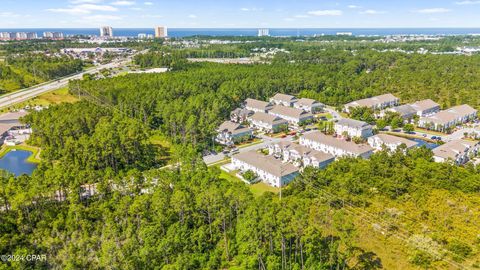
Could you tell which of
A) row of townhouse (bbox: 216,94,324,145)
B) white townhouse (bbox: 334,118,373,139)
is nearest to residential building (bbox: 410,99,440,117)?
white townhouse (bbox: 334,118,373,139)

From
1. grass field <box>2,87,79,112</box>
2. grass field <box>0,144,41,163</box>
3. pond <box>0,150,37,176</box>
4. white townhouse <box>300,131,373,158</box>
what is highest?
grass field <box>2,87,79,112</box>

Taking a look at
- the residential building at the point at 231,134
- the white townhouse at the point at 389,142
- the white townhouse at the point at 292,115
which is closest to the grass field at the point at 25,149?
the residential building at the point at 231,134

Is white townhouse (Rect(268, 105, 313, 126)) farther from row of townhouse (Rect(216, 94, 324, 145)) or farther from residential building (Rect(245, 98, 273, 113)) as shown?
residential building (Rect(245, 98, 273, 113))

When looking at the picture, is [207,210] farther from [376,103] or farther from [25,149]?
[376,103]

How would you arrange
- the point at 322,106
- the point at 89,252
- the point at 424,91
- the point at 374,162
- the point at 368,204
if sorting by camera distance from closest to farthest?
the point at 89,252 < the point at 368,204 < the point at 374,162 < the point at 322,106 < the point at 424,91

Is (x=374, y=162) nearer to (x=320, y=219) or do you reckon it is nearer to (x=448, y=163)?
(x=448, y=163)

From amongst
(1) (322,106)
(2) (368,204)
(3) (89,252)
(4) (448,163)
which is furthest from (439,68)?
(3) (89,252)
